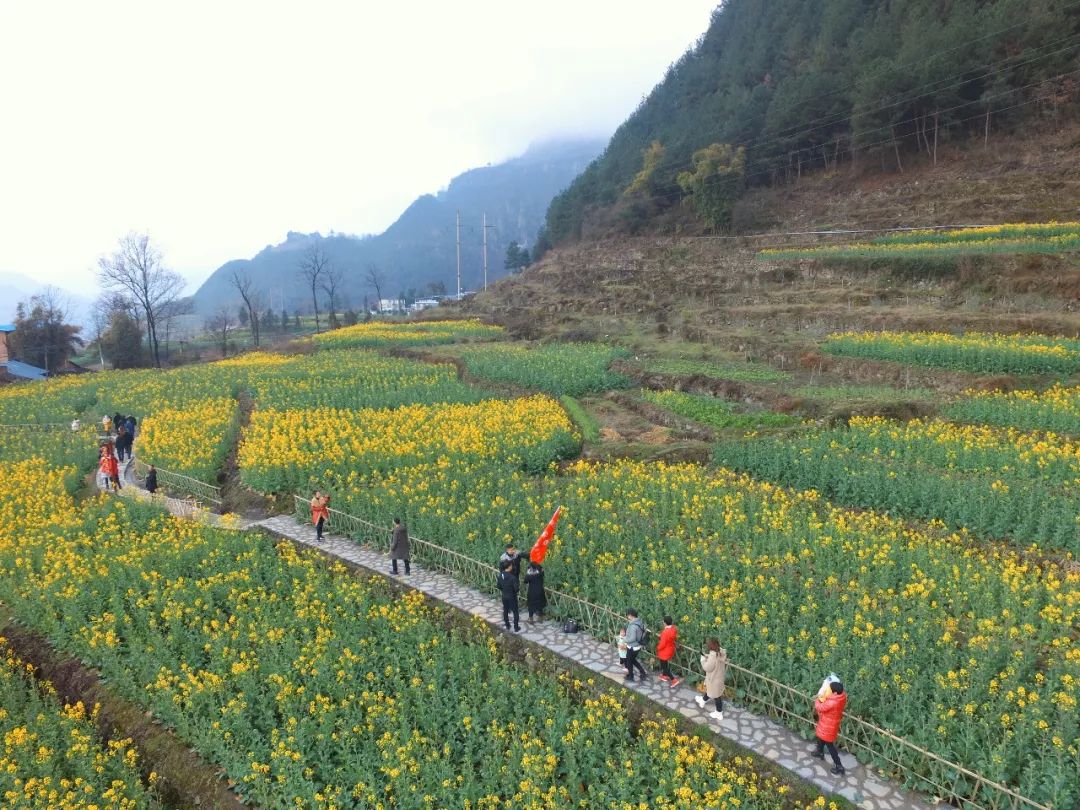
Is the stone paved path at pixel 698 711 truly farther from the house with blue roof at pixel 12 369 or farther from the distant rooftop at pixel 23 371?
the distant rooftop at pixel 23 371

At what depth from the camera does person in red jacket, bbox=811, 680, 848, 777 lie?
279 inches

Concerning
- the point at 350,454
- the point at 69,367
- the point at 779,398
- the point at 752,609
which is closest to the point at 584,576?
the point at 752,609

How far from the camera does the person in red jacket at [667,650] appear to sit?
8750 mm

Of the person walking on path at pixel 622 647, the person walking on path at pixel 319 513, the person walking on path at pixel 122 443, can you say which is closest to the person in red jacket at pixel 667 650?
the person walking on path at pixel 622 647

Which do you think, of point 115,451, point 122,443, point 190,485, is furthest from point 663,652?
point 115,451

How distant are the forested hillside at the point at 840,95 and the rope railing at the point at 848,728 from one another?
49.6 m

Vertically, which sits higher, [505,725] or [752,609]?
[752,609]

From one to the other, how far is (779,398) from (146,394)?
28.6m

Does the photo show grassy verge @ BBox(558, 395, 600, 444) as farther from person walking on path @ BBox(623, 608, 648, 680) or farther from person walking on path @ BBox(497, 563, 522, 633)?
person walking on path @ BBox(623, 608, 648, 680)

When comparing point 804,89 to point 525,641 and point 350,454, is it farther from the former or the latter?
point 525,641

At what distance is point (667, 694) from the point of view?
8.70 metres

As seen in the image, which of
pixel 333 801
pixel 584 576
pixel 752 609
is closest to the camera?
pixel 333 801

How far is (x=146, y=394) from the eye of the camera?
101 feet

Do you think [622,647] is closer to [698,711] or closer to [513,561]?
[698,711]
